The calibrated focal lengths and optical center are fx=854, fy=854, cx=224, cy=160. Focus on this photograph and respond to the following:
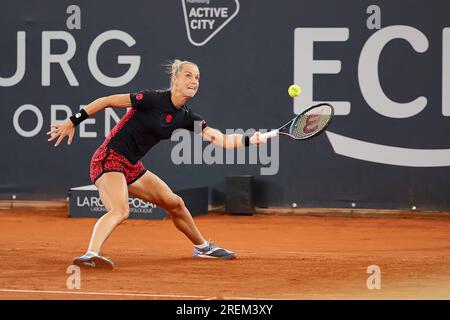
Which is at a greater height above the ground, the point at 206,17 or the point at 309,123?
the point at 206,17

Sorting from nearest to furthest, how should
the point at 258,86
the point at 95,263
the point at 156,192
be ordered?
the point at 95,263
the point at 156,192
the point at 258,86

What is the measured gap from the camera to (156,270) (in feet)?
20.0

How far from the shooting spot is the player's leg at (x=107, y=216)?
5.88 metres

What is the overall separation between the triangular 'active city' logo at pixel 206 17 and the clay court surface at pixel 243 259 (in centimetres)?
229

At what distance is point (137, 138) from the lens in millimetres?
6297

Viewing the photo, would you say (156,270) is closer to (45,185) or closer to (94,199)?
(94,199)

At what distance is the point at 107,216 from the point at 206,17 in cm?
533

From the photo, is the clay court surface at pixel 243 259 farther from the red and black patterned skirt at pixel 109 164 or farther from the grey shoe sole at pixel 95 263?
the red and black patterned skirt at pixel 109 164

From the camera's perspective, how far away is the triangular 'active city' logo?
10.8m

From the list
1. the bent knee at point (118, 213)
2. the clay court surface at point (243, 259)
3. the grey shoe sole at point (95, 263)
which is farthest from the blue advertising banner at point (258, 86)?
the grey shoe sole at point (95, 263)

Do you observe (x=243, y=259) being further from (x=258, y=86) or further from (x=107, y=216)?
A: (x=258, y=86)

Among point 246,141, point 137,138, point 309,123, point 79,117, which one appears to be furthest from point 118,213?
point 309,123

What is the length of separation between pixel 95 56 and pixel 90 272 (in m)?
5.63

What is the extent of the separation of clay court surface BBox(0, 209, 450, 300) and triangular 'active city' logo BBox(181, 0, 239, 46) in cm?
229
